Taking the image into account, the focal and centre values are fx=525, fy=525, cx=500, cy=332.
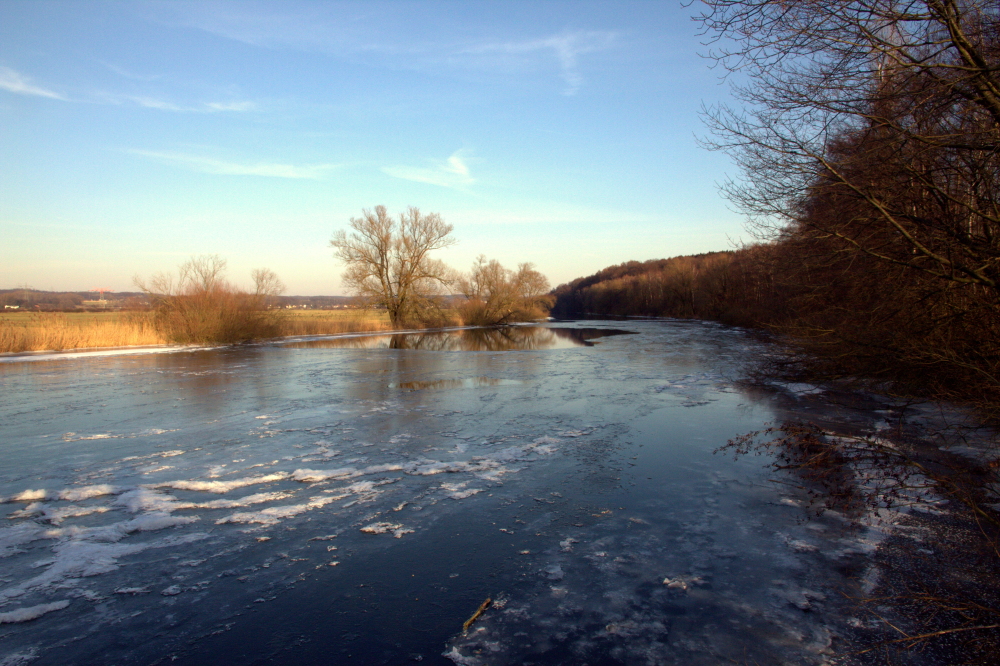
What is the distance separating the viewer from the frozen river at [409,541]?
2.74m

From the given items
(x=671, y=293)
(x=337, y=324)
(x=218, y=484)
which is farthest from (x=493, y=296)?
(x=218, y=484)

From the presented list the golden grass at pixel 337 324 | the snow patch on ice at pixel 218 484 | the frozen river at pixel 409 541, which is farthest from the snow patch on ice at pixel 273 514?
the golden grass at pixel 337 324

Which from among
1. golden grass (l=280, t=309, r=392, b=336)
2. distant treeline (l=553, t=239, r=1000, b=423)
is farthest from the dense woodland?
golden grass (l=280, t=309, r=392, b=336)

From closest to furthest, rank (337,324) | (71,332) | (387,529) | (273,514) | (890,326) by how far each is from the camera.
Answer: (387,529) < (273,514) < (890,326) < (71,332) < (337,324)

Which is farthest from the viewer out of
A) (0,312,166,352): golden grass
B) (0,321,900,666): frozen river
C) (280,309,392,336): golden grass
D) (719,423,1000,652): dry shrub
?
(280,309,392,336): golden grass

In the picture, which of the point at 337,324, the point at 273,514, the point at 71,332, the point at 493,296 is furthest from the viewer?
the point at 493,296

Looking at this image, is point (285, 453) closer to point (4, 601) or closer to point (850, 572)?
point (4, 601)

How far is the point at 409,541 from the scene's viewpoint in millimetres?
3877

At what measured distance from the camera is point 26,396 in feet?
32.9

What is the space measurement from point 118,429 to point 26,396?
450cm

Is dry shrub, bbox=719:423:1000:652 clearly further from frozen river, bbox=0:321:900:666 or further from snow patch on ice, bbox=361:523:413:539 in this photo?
snow patch on ice, bbox=361:523:413:539

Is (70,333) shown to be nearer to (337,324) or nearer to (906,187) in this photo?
(337,324)

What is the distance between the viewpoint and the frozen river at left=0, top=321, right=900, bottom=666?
9.00 ft

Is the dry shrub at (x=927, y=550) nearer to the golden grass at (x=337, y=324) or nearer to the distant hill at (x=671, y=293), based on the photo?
the golden grass at (x=337, y=324)
